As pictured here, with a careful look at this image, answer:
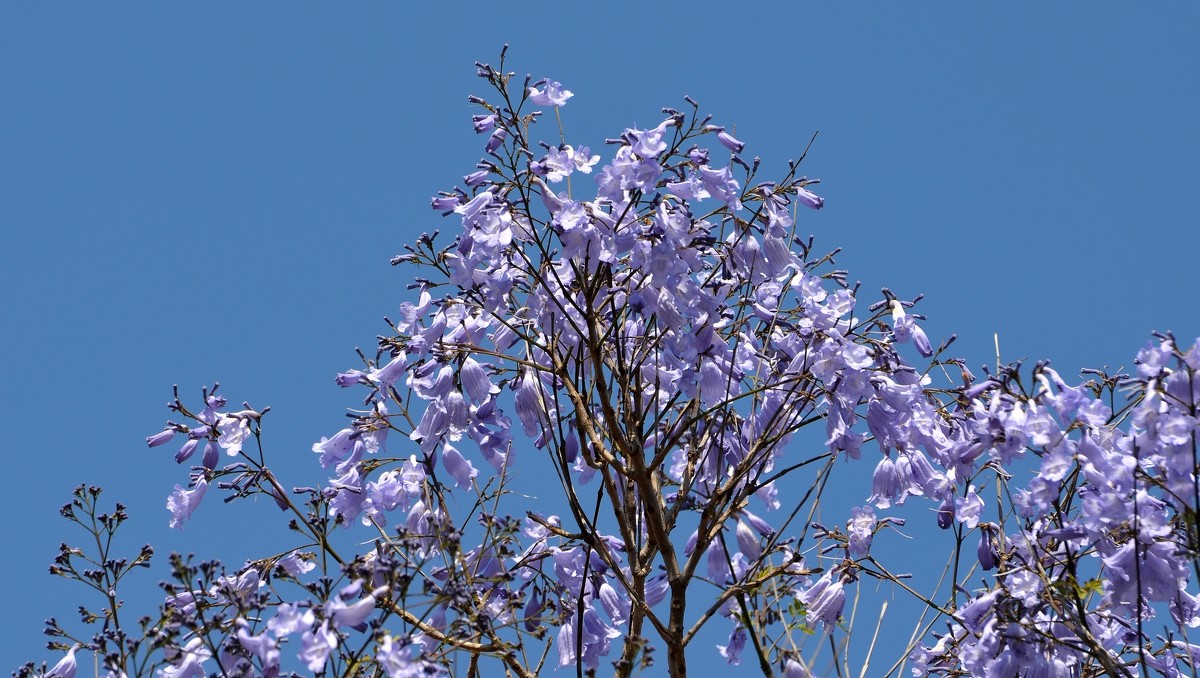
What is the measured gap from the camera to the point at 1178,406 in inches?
168

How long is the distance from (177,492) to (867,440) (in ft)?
8.65

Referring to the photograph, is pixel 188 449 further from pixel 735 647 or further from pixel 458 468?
pixel 735 647

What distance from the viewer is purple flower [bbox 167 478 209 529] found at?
5.22 meters

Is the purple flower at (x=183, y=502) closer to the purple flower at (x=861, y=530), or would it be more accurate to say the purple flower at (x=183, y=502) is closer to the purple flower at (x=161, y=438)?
the purple flower at (x=161, y=438)

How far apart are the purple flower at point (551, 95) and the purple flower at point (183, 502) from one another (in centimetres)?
190

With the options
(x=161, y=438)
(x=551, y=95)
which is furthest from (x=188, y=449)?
(x=551, y=95)

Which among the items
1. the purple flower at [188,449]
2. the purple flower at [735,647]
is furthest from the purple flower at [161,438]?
the purple flower at [735,647]

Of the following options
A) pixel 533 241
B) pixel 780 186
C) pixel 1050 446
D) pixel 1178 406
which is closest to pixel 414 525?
pixel 533 241

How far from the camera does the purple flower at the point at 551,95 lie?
5.10 m

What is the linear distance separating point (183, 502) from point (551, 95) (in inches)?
81.5

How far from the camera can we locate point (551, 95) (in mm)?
5160

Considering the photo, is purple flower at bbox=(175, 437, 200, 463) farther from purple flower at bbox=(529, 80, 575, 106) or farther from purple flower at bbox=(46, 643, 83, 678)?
purple flower at bbox=(529, 80, 575, 106)

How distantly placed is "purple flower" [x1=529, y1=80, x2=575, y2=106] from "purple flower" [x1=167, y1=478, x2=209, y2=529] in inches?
74.7

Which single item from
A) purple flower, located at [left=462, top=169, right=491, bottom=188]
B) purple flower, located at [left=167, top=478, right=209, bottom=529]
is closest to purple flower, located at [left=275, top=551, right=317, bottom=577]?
purple flower, located at [left=167, top=478, right=209, bottom=529]
